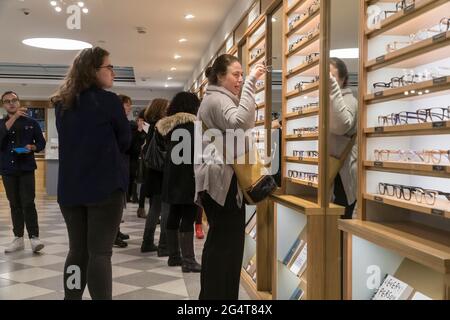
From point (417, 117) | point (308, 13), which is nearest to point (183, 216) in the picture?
point (308, 13)

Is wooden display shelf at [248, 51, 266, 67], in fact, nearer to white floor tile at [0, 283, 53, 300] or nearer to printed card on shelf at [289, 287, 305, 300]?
printed card on shelf at [289, 287, 305, 300]

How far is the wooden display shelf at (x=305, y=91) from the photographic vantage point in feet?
7.81

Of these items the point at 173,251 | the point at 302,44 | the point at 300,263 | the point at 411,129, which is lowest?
the point at 173,251

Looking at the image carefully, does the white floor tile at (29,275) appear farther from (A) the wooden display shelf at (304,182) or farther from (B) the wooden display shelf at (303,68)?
(B) the wooden display shelf at (303,68)

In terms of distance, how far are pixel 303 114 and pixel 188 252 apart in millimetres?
1774

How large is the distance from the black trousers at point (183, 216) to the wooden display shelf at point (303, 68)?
1416 millimetres

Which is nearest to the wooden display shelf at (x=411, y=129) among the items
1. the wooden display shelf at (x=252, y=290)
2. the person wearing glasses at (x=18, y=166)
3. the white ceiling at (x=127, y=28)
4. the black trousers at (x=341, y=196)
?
the black trousers at (x=341, y=196)

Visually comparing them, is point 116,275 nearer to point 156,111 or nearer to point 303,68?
point 156,111

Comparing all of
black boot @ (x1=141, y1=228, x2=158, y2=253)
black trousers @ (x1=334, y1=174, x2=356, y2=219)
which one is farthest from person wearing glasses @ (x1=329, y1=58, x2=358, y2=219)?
black boot @ (x1=141, y1=228, x2=158, y2=253)

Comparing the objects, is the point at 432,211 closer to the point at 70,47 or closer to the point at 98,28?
the point at 98,28

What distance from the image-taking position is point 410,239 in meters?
1.52

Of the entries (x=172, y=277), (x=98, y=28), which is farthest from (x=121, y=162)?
(x=98, y=28)

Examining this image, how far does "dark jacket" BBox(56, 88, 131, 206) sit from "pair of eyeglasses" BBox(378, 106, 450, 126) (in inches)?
49.4

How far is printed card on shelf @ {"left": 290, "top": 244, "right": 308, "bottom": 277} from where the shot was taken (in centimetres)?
249
